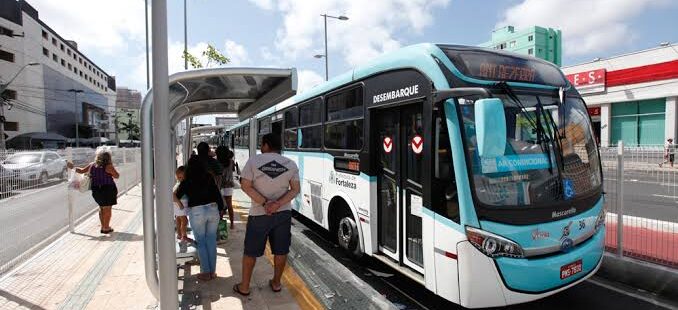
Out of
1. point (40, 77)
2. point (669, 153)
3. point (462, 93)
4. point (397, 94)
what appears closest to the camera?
point (462, 93)

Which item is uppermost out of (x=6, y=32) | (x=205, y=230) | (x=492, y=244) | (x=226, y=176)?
(x=6, y=32)

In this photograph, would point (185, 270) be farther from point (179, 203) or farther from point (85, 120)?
point (85, 120)

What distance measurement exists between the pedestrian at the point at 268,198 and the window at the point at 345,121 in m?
1.51

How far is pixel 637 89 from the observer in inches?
944

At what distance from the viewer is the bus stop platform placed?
4484 mm

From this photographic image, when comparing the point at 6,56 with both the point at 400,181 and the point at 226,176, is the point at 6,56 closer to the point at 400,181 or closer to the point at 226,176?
the point at 226,176

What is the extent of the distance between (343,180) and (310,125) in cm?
189

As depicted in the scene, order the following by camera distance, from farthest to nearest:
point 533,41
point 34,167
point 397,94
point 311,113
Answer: point 533,41 → point 311,113 → point 34,167 → point 397,94

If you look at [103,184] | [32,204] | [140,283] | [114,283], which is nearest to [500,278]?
[140,283]

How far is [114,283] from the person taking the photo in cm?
508

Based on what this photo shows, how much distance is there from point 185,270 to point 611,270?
5.62 meters

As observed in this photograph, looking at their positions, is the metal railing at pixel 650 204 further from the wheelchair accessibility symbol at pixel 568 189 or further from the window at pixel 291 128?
the window at pixel 291 128

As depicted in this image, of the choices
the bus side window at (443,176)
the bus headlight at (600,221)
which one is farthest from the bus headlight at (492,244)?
the bus headlight at (600,221)

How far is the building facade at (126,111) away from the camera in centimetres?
12131
